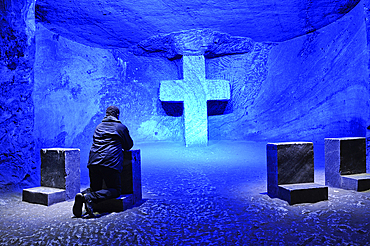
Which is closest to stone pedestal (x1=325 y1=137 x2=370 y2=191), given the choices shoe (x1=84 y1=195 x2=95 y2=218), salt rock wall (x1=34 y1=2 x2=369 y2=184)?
salt rock wall (x1=34 y1=2 x2=369 y2=184)

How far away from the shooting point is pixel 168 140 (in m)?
8.74

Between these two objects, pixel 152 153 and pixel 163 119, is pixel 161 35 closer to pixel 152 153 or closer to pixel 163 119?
pixel 163 119

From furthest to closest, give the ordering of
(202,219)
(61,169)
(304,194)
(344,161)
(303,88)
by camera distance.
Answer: (303,88), (344,161), (61,169), (304,194), (202,219)

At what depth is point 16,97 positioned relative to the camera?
13.7 ft

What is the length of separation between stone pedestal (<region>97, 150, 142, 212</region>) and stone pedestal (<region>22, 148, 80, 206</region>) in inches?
27.4

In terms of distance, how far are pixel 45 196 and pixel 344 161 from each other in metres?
3.86

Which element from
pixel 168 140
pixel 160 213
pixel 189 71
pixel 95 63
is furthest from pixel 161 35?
pixel 160 213

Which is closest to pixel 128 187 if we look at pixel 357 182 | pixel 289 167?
pixel 289 167

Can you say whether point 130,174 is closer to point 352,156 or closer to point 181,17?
point 352,156

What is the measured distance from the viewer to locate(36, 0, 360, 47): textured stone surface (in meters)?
5.90

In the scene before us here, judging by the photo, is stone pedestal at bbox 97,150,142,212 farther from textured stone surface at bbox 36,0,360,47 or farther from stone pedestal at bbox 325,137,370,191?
textured stone surface at bbox 36,0,360,47

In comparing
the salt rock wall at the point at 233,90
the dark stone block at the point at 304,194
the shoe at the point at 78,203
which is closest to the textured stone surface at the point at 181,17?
the salt rock wall at the point at 233,90

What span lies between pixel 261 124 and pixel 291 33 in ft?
8.52

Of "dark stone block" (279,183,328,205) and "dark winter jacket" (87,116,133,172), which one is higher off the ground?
"dark winter jacket" (87,116,133,172)
